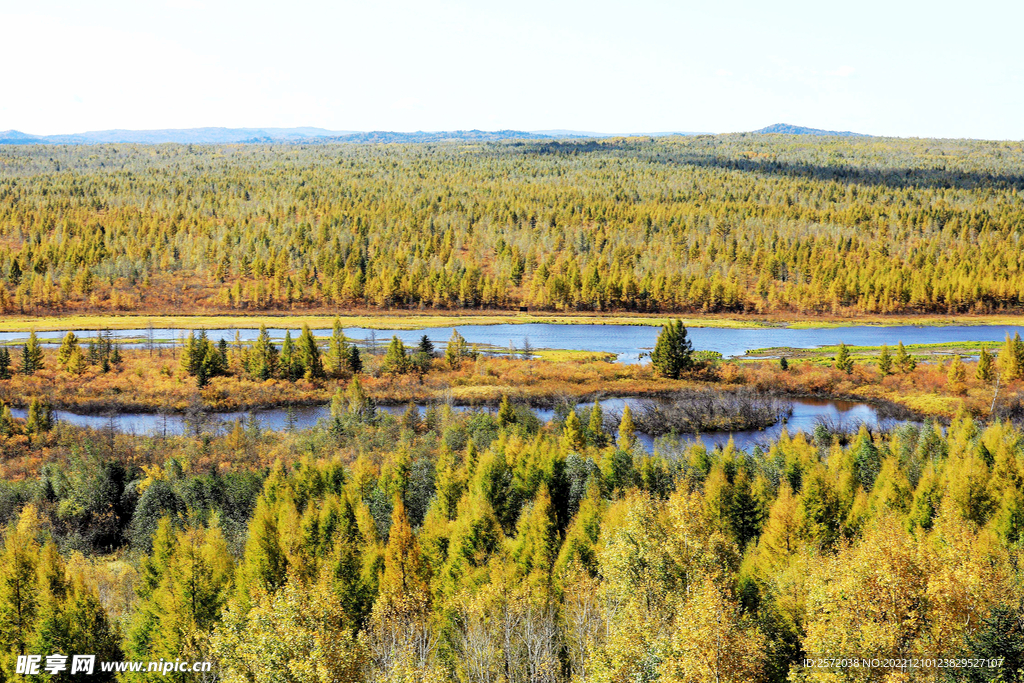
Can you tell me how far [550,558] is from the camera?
128 ft

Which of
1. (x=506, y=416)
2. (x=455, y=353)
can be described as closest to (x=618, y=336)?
(x=455, y=353)

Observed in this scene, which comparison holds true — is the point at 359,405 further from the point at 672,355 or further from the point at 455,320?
the point at 455,320

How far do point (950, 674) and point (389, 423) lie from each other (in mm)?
57489

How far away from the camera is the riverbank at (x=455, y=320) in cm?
13788

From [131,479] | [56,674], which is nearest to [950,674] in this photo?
[56,674]

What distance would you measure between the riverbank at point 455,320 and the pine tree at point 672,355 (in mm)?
45313

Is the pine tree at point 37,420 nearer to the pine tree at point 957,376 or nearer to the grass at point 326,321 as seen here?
the grass at point 326,321

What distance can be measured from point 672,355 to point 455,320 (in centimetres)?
6019

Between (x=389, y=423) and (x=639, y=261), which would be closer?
(x=389, y=423)

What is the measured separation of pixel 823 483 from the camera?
4738 centimetres

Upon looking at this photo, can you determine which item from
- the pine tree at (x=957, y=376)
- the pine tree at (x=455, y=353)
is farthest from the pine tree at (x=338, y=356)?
the pine tree at (x=957, y=376)

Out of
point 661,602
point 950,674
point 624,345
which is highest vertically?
point 950,674

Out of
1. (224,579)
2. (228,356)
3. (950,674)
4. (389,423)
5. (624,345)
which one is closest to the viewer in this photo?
(950,674)

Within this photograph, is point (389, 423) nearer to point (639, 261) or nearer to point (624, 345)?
point (624, 345)
